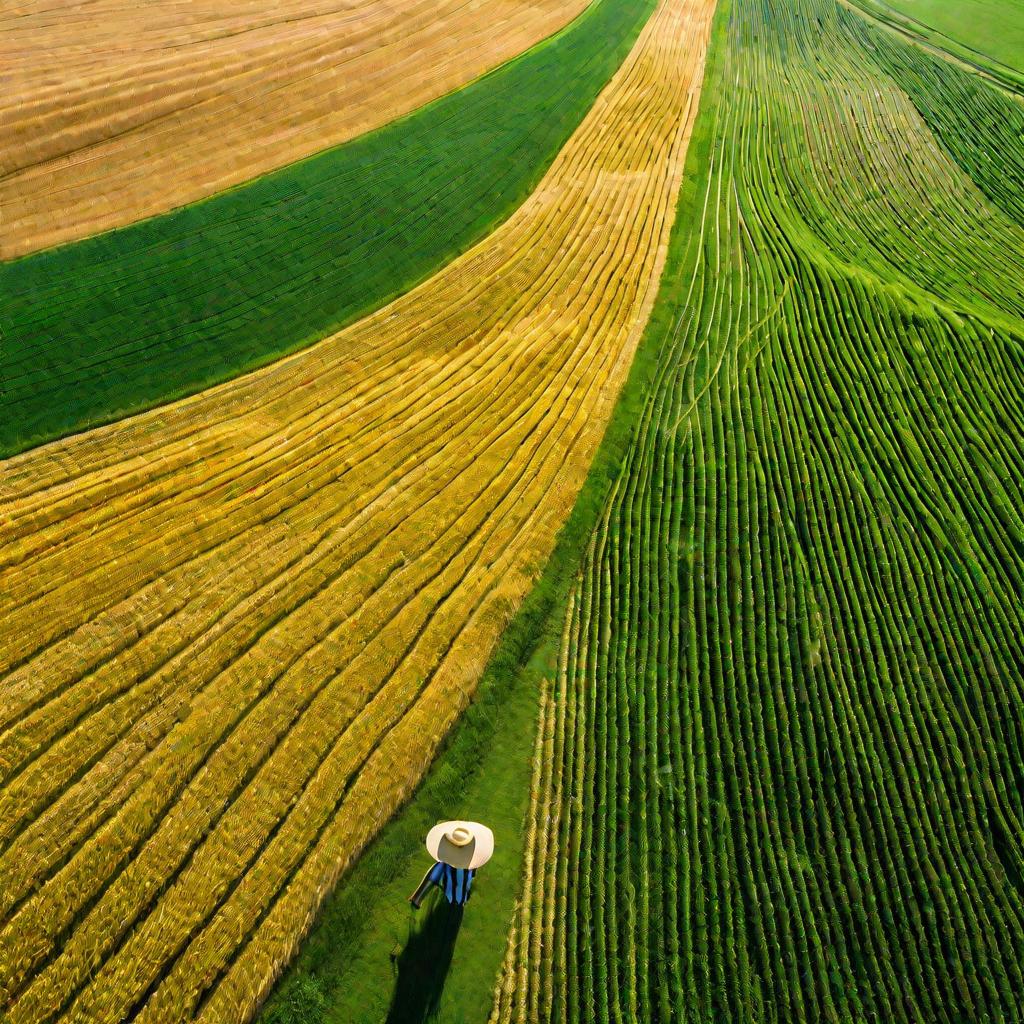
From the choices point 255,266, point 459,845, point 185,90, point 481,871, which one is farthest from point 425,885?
point 185,90

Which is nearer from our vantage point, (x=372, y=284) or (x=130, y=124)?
(x=372, y=284)

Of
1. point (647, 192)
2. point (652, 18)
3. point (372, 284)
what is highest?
point (652, 18)

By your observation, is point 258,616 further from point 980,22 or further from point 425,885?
point 980,22

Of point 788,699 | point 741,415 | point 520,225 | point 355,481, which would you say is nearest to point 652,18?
point 520,225

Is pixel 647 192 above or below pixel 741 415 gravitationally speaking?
above

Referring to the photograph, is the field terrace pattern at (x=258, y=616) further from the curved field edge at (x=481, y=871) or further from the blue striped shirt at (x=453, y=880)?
the blue striped shirt at (x=453, y=880)

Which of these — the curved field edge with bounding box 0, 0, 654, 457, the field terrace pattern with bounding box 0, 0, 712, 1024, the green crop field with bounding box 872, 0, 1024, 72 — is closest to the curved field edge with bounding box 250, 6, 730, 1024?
the field terrace pattern with bounding box 0, 0, 712, 1024

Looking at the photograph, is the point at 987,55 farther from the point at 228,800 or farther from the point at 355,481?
the point at 228,800
